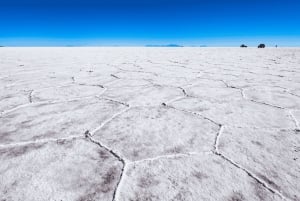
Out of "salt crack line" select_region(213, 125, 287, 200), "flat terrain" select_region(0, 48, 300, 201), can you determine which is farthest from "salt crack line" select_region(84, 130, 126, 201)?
"salt crack line" select_region(213, 125, 287, 200)

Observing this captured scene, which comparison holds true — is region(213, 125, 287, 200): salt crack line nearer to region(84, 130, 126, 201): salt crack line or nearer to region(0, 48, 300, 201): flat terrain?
region(0, 48, 300, 201): flat terrain

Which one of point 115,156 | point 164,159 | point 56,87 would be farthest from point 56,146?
point 56,87

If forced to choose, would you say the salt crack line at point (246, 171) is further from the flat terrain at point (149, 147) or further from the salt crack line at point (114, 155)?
the salt crack line at point (114, 155)

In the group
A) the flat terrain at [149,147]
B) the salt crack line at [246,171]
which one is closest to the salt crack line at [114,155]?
the flat terrain at [149,147]

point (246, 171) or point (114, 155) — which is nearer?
point (246, 171)

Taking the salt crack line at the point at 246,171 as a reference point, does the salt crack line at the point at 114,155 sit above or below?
above

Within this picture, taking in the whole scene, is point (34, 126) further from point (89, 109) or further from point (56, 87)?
point (56, 87)

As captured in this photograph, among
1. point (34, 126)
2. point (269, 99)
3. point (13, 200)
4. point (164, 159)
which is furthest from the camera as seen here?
point (269, 99)

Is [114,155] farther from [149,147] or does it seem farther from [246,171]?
[246,171]

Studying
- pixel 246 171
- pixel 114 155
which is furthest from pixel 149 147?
pixel 246 171

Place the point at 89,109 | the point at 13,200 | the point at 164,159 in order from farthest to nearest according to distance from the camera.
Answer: the point at 89,109 → the point at 164,159 → the point at 13,200

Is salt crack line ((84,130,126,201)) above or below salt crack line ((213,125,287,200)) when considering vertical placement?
above
